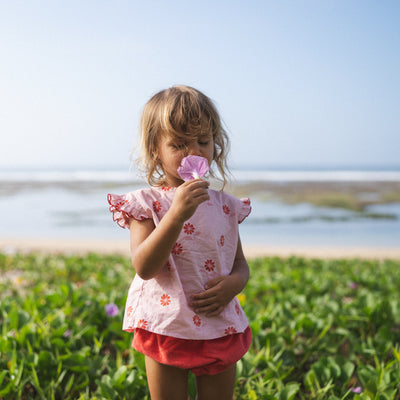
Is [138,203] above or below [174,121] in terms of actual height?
below

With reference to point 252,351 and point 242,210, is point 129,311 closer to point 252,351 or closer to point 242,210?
point 242,210

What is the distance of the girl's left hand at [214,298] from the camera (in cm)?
158

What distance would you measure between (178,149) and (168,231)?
1.11 ft

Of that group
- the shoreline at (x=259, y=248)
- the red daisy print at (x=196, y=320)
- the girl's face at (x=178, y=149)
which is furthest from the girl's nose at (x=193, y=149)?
the shoreline at (x=259, y=248)

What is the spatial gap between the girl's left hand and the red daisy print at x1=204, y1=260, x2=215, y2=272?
4 centimetres

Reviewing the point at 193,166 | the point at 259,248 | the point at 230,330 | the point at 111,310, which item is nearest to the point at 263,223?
the point at 259,248

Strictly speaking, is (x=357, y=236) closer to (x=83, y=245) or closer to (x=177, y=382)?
(x=83, y=245)

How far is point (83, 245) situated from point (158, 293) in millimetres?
8046

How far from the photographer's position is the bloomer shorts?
5.18 feet

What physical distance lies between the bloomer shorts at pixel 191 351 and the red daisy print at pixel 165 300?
0.42ft

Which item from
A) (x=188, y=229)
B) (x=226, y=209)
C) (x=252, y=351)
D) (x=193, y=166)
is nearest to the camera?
(x=193, y=166)

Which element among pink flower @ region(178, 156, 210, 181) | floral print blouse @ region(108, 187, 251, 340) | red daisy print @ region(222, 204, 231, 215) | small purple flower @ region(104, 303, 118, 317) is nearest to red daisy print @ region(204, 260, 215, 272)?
floral print blouse @ region(108, 187, 251, 340)

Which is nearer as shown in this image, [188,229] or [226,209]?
[188,229]

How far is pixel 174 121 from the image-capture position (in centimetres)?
160
